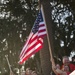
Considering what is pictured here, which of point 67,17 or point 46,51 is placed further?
point 67,17

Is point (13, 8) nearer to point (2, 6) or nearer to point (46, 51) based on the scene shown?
point (2, 6)

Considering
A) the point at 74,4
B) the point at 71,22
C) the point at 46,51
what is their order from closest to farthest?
the point at 46,51, the point at 74,4, the point at 71,22

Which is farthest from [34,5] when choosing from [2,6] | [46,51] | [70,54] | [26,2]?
[46,51]

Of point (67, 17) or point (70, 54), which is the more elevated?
point (67, 17)

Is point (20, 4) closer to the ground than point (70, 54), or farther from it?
farther from it

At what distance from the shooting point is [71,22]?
1953 centimetres

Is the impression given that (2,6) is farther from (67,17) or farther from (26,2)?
(67,17)

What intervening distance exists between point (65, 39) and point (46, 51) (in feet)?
21.7

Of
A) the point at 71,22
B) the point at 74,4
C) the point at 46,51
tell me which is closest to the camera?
the point at 46,51

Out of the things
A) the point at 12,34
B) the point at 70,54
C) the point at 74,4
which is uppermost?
the point at 74,4

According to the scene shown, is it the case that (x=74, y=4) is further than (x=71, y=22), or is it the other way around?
(x=71, y=22)

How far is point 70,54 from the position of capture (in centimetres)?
1897

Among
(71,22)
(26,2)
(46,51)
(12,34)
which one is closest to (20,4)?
(26,2)

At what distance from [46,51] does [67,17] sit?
6.93 metres
